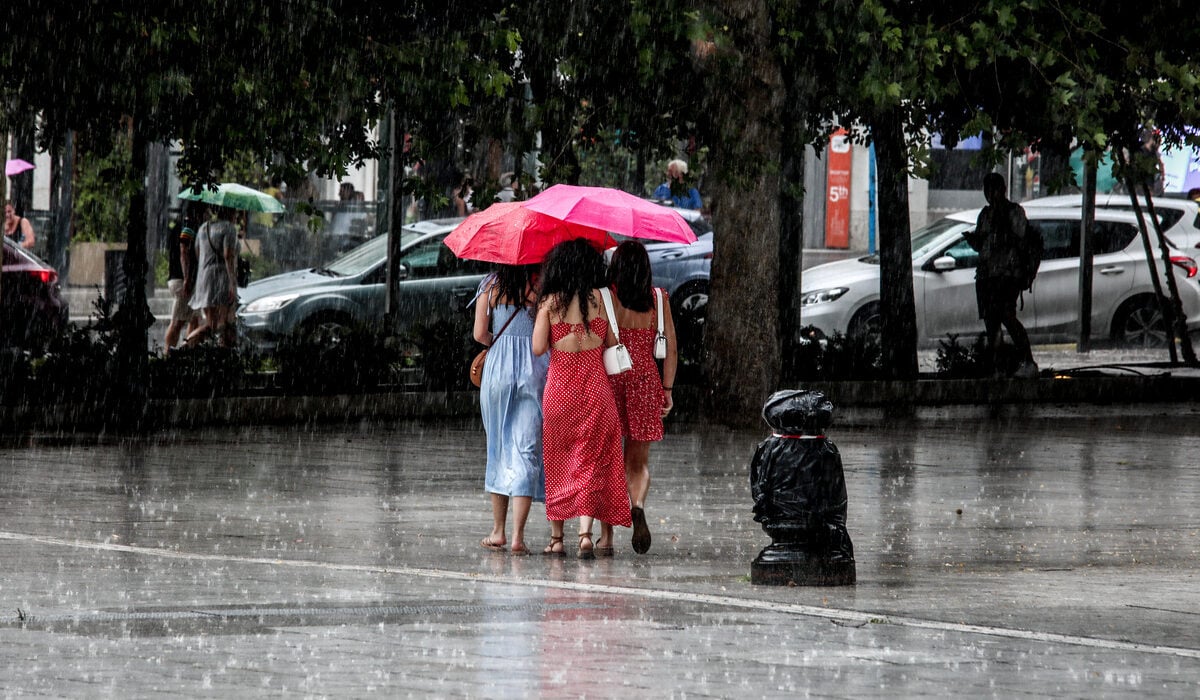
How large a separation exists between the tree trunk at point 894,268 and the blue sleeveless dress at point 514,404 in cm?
967

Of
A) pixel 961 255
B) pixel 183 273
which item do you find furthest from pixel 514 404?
pixel 961 255

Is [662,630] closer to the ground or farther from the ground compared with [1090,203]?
closer to the ground

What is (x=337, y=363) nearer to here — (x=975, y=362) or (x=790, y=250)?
(x=790, y=250)

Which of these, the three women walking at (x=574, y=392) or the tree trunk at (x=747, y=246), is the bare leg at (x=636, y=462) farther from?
the tree trunk at (x=747, y=246)

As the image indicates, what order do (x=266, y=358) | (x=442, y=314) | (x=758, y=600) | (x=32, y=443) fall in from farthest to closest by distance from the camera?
(x=442, y=314) < (x=266, y=358) < (x=32, y=443) < (x=758, y=600)

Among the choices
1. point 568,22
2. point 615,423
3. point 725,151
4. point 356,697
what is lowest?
point 356,697

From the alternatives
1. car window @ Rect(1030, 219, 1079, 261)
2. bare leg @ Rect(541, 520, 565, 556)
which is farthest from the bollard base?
car window @ Rect(1030, 219, 1079, 261)

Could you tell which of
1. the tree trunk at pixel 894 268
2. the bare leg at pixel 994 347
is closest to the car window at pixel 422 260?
the tree trunk at pixel 894 268

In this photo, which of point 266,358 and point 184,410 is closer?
point 184,410

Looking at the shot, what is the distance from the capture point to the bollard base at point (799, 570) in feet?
29.1

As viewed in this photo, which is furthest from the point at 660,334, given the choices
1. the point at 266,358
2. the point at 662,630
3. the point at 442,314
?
the point at 442,314

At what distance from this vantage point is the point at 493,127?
54.3 feet

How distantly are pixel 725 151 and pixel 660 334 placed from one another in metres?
5.87

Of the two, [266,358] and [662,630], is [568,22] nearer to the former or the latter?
[266,358]
